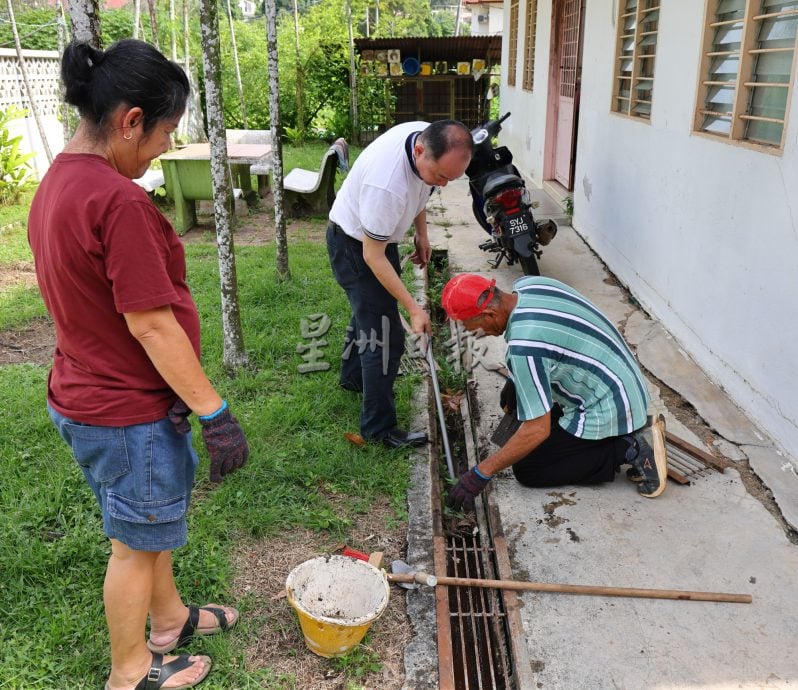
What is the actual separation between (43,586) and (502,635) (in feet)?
5.79

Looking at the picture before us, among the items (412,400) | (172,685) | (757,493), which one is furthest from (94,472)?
(757,493)

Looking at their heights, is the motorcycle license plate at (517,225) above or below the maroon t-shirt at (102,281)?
below

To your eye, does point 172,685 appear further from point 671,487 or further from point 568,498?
point 671,487

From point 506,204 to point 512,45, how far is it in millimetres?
8005

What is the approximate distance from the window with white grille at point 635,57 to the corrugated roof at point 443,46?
29.6 ft

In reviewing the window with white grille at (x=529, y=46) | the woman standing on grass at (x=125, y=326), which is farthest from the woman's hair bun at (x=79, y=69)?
the window with white grille at (x=529, y=46)

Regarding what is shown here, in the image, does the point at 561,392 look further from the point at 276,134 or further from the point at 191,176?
the point at 191,176

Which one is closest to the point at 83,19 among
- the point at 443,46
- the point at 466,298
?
the point at 466,298

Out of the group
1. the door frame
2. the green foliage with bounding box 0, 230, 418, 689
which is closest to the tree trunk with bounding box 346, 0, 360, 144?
the door frame

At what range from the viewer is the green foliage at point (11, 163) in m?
8.75

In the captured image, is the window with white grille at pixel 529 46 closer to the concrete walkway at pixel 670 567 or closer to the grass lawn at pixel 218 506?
the grass lawn at pixel 218 506

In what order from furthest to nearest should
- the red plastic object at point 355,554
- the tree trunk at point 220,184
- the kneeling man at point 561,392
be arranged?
1. the tree trunk at point 220,184
2. the kneeling man at point 561,392
3. the red plastic object at point 355,554

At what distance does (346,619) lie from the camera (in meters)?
2.35

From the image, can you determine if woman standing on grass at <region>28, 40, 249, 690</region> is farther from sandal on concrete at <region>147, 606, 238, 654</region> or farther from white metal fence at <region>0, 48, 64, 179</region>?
white metal fence at <region>0, 48, 64, 179</region>
